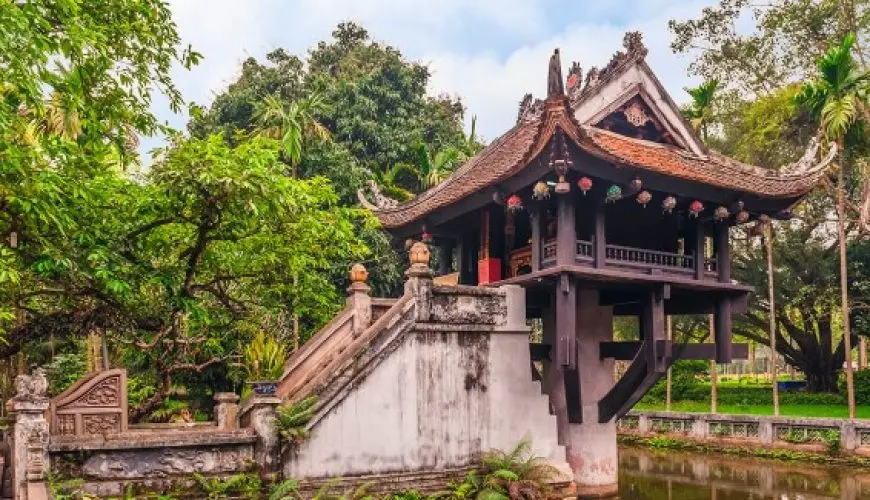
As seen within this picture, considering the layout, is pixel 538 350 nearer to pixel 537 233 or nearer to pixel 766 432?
pixel 537 233

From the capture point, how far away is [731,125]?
2655cm

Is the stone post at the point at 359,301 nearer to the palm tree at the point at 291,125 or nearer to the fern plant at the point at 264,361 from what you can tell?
the fern plant at the point at 264,361

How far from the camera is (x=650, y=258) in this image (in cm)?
1191

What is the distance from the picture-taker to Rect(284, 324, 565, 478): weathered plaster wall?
9.59m

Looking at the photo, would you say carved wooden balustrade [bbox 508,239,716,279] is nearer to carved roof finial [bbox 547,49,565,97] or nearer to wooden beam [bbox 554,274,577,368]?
wooden beam [bbox 554,274,577,368]

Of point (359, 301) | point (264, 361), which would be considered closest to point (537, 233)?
point (359, 301)

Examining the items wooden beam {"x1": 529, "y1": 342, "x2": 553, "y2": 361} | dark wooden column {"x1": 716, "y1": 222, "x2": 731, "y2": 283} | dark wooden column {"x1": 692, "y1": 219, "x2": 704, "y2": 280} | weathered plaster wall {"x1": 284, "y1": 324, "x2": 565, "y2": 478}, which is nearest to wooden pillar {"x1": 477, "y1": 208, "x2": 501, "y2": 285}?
wooden beam {"x1": 529, "y1": 342, "x2": 553, "y2": 361}

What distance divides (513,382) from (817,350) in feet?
71.9

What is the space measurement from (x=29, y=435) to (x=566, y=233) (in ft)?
23.5

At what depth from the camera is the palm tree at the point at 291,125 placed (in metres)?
19.1

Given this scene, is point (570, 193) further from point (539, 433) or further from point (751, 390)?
point (751, 390)

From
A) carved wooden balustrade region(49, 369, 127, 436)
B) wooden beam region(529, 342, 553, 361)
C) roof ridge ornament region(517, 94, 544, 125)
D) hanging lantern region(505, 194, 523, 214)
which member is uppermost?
roof ridge ornament region(517, 94, 544, 125)

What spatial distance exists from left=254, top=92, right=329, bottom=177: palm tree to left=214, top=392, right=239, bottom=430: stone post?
9743 mm

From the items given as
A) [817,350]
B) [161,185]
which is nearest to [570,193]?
[161,185]
